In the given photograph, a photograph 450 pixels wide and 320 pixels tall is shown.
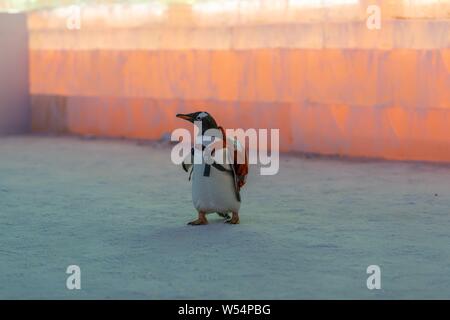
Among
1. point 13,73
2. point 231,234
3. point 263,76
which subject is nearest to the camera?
point 231,234

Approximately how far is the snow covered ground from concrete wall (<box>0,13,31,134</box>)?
4105 mm

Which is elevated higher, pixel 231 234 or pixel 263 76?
pixel 263 76

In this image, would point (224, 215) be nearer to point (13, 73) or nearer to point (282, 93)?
point (282, 93)

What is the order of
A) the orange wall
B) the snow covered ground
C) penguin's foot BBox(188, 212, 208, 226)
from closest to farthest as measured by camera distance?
the snow covered ground → penguin's foot BBox(188, 212, 208, 226) → the orange wall

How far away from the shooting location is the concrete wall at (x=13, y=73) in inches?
547

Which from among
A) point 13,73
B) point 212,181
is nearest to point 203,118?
point 212,181

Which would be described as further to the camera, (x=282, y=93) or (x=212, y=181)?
(x=282, y=93)

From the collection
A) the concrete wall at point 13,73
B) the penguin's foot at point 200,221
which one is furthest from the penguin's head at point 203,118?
the concrete wall at point 13,73

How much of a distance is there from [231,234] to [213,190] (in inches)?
14.8

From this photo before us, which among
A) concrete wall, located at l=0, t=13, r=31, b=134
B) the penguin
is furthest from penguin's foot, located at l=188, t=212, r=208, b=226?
concrete wall, located at l=0, t=13, r=31, b=134

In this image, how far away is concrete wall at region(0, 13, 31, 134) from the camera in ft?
45.6

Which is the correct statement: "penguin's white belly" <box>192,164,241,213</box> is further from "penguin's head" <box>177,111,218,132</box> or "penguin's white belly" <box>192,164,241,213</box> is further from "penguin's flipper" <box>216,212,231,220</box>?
"penguin's head" <box>177,111,218,132</box>

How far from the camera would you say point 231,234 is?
616cm

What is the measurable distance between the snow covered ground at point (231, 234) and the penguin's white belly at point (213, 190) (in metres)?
0.15
